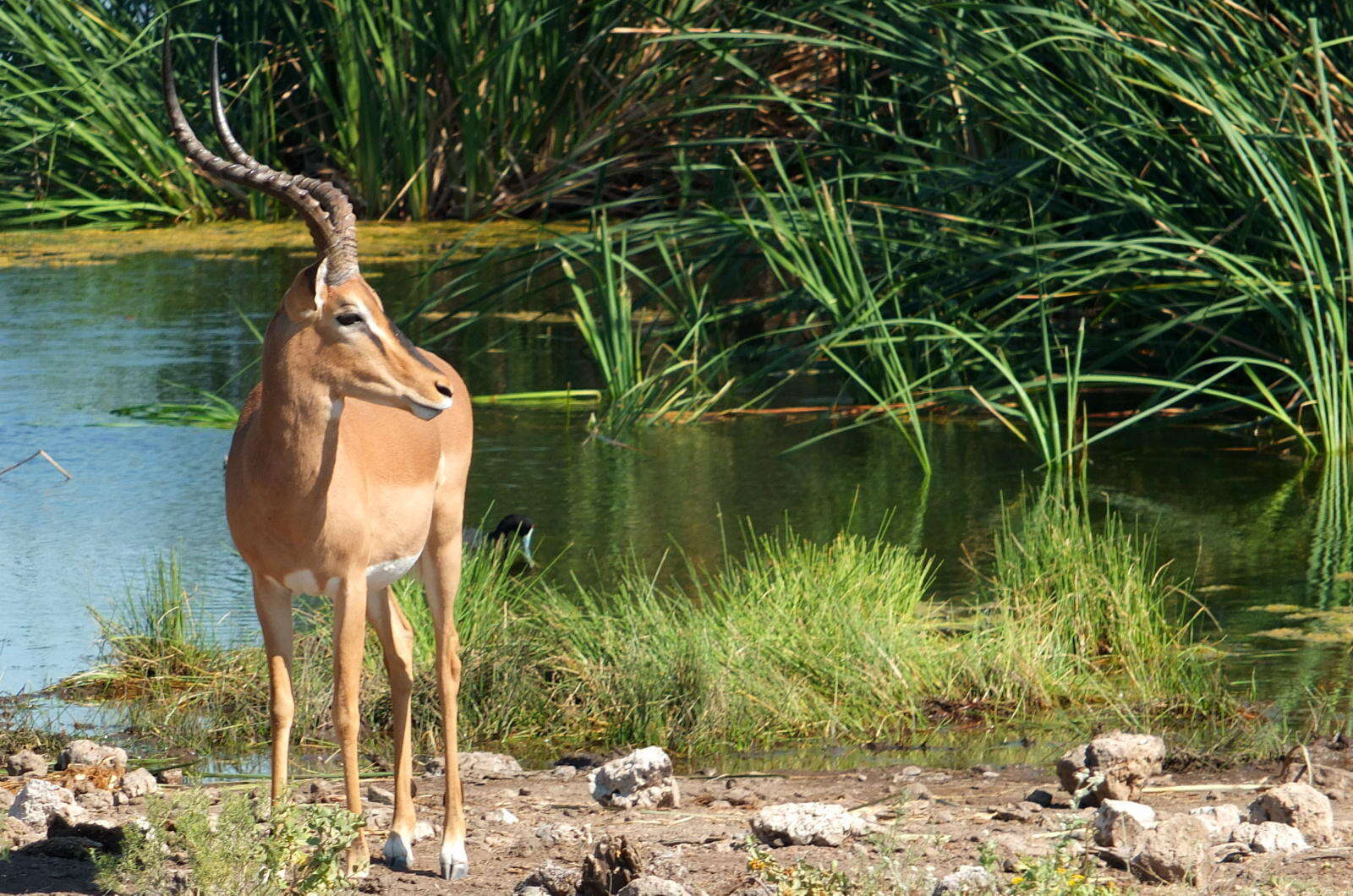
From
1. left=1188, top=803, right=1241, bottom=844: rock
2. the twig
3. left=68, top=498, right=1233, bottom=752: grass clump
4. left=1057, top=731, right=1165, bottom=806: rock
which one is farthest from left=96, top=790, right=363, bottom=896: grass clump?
the twig

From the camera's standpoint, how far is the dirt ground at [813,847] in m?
3.37

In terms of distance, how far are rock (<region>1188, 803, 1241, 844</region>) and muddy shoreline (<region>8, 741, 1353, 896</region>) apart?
144 mm

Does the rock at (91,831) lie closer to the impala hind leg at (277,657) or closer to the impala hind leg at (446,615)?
the impala hind leg at (277,657)

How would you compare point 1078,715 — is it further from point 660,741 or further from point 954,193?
point 954,193

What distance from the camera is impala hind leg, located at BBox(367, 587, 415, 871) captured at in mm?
3824

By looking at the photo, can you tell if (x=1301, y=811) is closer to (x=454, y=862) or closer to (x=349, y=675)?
(x=454, y=862)

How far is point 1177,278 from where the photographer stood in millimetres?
8438

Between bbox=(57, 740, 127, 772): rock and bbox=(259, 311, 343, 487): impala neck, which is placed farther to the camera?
bbox=(57, 740, 127, 772): rock

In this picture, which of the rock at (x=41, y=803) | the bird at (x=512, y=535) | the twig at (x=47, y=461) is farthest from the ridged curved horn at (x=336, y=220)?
the twig at (x=47, y=461)

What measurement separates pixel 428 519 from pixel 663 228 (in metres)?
4.66

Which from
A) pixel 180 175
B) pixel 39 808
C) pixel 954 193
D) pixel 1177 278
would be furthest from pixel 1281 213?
pixel 180 175

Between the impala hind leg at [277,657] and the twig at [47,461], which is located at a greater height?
the twig at [47,461]

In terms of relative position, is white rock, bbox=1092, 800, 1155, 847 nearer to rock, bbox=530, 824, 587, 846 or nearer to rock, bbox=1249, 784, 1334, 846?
rock, bbox=1249, 784, 1334, 846

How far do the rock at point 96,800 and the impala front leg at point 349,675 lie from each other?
0.74m
